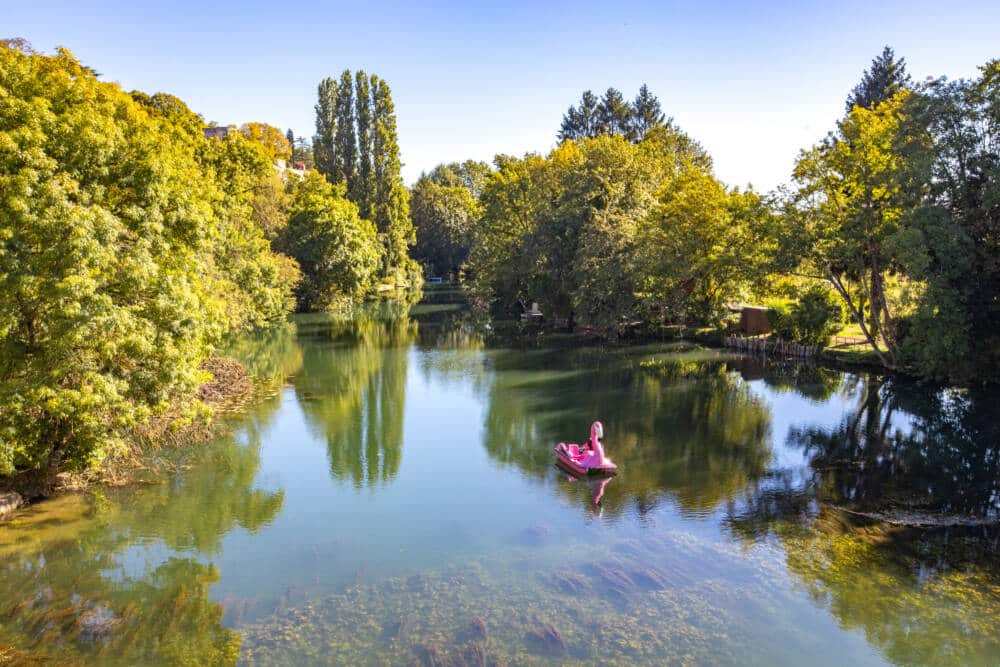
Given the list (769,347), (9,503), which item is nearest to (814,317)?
(769,347)

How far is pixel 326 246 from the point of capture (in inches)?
2479

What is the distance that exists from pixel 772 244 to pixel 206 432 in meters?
29.7

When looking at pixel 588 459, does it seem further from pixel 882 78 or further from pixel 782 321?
pixel 882 78

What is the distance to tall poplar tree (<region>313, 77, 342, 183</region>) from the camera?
8369 centimetres

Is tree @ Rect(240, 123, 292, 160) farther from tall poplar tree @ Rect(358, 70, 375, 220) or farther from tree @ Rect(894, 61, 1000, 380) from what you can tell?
tree @ Rect(894, 61, 1000, 380)

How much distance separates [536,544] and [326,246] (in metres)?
50.7

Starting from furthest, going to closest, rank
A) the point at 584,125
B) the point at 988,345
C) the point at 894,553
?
the point at 584,125, the point at 988,345, the point at 894,553

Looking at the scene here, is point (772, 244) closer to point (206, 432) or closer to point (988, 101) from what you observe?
point (988, 101)

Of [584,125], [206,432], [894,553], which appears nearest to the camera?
[894,553]

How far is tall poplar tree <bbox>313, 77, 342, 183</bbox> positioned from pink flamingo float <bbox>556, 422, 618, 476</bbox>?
68.6m

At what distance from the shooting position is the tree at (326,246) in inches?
2478

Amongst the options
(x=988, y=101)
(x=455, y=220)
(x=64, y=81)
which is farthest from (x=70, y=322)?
(x=455, y=220)

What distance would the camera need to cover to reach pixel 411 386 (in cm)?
3631

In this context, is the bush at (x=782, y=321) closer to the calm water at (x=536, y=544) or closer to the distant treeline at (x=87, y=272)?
the calm water at (x=536, y=544)
